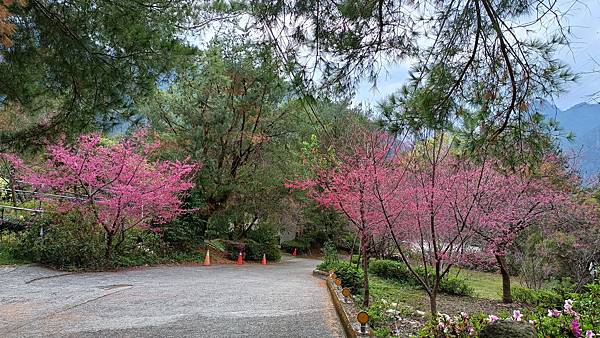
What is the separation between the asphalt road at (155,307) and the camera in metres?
4.85

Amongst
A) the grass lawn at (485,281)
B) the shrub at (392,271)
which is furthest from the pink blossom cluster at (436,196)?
the grass lawn at (485,281)

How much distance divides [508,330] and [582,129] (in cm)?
274

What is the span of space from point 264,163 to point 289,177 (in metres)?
1.09

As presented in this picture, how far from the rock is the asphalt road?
2209 millimetres

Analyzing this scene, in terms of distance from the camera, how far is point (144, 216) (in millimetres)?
12227

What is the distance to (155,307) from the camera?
6191 millimetres

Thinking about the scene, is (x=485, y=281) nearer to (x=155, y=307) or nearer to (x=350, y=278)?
(x=350, y=278)

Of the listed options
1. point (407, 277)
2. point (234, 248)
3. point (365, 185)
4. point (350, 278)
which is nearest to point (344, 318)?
point (365, 185)

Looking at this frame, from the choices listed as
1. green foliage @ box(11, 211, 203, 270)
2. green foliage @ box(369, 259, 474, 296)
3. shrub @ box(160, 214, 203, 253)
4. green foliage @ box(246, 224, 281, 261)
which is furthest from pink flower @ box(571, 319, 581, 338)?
green foliage @ box(246, 224, 281, 261)

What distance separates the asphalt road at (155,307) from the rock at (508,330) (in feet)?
7.25

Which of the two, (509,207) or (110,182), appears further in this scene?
(110,182)

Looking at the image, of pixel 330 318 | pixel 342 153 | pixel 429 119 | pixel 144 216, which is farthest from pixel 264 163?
pixel 429 119

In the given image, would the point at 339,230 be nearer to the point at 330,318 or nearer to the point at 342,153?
the point at 342,153

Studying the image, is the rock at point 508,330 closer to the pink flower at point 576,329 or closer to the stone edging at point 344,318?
the pink flower at point 576,329
